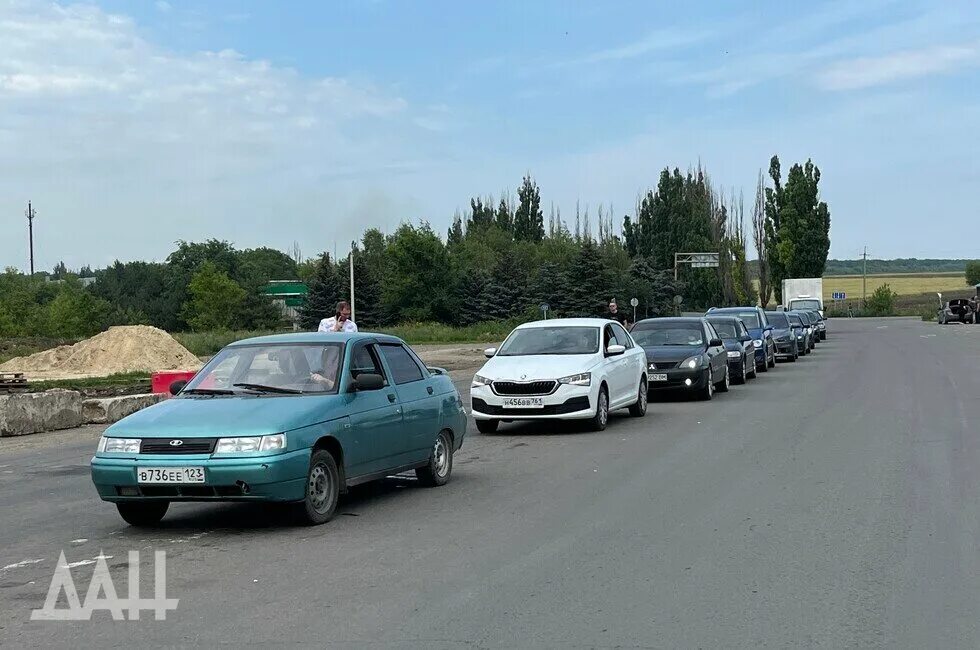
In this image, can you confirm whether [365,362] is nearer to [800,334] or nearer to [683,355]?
[683,355]

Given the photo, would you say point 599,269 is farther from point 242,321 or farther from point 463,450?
point 463,450

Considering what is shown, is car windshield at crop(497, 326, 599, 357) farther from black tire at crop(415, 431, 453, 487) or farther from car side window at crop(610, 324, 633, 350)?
black tire at crop(415, 431, 453, 487)

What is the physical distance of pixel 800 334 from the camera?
1631 inches

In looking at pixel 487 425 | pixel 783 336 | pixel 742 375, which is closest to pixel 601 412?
pixel 487 425

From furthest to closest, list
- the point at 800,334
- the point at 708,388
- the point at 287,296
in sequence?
the point at 287,296 → the point at 800,334 → the point at 708,388

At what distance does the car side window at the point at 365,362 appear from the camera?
396 inches

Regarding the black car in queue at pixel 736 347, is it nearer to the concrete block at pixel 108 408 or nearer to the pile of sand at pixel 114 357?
the concrete block at pixel 108 408

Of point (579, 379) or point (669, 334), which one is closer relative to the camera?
point (579, 379)

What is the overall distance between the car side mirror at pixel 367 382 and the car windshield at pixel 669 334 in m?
13.2

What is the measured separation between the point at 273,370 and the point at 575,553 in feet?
10.6

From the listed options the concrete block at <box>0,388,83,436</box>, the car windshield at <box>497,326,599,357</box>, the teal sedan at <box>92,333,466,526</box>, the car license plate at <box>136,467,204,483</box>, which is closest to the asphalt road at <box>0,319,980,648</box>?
the teal sedan at <box>92,333,466,526</box>

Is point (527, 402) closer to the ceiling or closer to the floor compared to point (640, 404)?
closer to the ceiling

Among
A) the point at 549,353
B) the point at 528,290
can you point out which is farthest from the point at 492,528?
the point at 528,290

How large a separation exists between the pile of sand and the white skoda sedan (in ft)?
76.5
